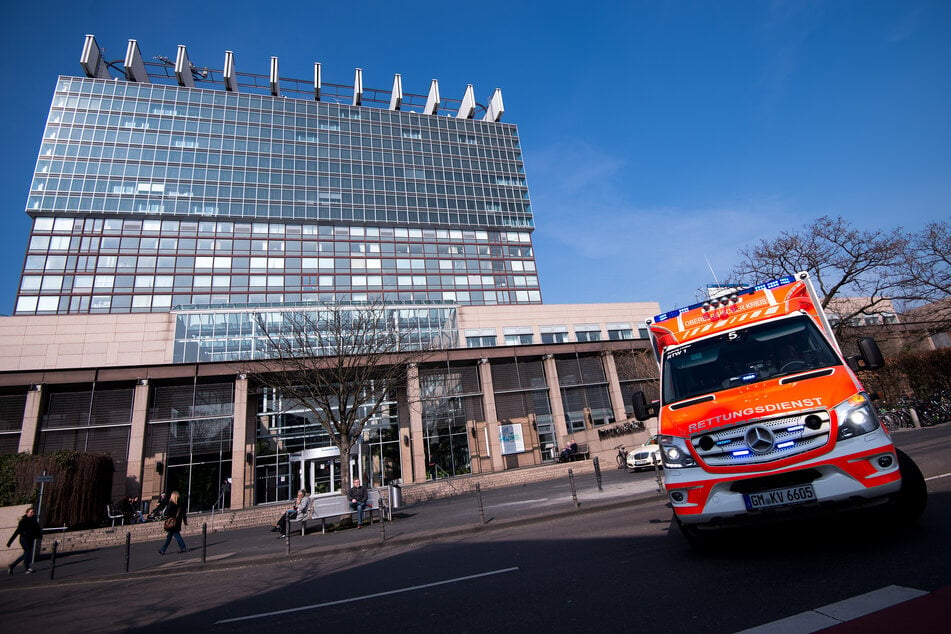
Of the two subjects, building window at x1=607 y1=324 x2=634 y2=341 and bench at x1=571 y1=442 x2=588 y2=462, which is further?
building window at x1=607 y1=324 x2=634 y2=341

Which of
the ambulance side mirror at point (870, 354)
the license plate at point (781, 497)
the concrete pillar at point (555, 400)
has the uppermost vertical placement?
the concrete pillar at point (555, 400)

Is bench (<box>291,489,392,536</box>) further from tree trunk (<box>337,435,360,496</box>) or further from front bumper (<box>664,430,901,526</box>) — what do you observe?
front bumper (<box>664,430,901,526</box>)

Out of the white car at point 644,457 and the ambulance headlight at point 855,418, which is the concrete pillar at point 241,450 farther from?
the ambulance headlight at point 855,418

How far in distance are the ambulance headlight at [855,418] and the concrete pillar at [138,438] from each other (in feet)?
114

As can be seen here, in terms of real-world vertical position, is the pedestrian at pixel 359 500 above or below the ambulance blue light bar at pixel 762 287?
below

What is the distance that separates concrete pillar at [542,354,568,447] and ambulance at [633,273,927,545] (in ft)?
101

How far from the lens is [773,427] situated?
4.42 metres

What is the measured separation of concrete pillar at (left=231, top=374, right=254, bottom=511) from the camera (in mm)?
28594

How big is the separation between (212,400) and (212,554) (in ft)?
69.6

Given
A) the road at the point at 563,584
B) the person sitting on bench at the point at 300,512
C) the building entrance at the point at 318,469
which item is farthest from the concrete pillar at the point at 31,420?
the road at the point at 563,584

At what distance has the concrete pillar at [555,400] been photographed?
3559 centimetres

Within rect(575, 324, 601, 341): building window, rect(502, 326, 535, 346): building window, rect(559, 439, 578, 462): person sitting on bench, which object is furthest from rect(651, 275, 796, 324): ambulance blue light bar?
rect(575, 324, 601, 341): building window

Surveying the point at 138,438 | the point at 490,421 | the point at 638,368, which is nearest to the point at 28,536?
the point at 138,438

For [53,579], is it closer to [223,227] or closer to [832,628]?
[832,628]
